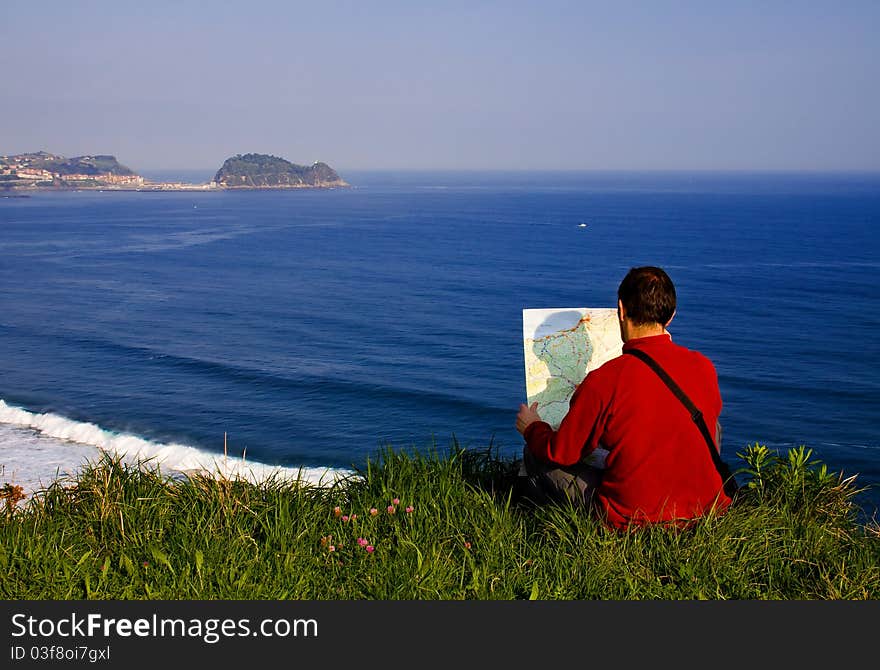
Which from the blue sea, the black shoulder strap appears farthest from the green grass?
the blue sea

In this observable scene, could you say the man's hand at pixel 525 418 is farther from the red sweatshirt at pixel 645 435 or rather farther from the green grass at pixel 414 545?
the green grass at pixel 414 545

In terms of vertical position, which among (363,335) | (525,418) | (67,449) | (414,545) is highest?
(525,418)

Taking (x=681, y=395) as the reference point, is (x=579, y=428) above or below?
below

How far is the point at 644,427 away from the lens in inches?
153

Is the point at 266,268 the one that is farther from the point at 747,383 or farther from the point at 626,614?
the point at 626,614

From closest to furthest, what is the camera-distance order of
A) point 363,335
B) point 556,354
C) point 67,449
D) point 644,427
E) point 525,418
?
point 644,427 < point 525,418 < point 556,354 < point 67,449 < point 363,335

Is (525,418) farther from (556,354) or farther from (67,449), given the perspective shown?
(67,449)

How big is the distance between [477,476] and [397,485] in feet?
2.38

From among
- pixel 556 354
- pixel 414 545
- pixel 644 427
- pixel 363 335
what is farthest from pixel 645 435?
pixel 363 335

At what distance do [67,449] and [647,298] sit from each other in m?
24.8

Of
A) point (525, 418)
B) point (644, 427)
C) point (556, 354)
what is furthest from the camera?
point (556, 354)

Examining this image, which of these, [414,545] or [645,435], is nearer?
[645,435]

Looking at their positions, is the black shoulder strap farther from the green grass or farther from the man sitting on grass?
the green grass

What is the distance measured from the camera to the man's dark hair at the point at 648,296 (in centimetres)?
387
